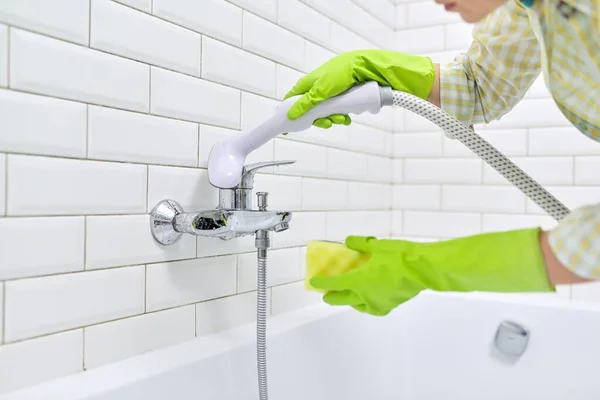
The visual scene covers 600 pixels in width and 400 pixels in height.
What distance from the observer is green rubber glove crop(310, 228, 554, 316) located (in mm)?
594

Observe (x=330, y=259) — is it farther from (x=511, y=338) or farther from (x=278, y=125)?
(x=511, y=338)

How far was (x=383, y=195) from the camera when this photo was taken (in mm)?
1658

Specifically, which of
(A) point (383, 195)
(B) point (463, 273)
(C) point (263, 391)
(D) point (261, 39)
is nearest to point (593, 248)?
(B) point (463, 273)

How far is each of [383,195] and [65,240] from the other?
1.04 meters

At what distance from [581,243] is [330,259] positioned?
28 cm

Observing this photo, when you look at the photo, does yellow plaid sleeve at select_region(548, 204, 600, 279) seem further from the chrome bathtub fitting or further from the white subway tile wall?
the white subway tile wall

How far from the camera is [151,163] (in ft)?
2.94

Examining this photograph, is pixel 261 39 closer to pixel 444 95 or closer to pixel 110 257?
pixel 444 95

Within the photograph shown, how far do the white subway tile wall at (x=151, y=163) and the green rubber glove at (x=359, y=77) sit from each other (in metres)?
0.20

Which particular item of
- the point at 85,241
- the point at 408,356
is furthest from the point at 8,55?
the point at 408,356

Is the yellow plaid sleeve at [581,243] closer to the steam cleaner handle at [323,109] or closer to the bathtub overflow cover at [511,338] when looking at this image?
the steam cleaner handle at [323,109]

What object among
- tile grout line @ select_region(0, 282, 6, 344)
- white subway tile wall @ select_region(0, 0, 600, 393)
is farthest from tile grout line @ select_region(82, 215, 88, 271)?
tile grout line @ select_region(0, 282, 6, 344)

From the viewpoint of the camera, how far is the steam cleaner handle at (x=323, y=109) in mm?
856

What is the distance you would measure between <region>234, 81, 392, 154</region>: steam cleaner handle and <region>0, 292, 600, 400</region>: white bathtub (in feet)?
1.11
